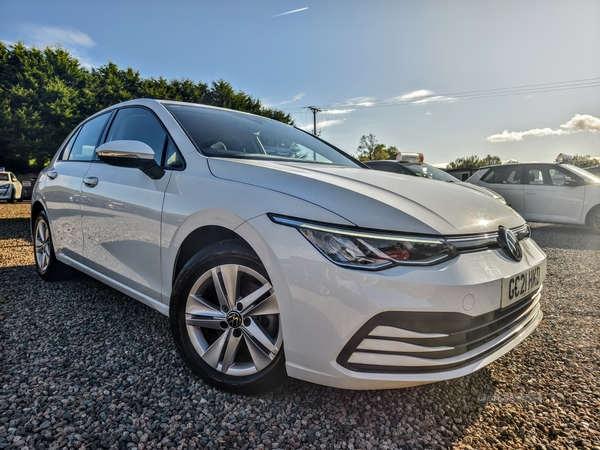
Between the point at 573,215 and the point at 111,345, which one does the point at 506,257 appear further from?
the point at 573,215

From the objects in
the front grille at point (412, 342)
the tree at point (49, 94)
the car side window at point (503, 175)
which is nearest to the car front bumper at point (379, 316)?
the front grille at point (412, 342)

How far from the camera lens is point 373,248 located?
1479 mm

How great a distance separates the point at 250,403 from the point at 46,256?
3.06m

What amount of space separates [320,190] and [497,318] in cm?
93

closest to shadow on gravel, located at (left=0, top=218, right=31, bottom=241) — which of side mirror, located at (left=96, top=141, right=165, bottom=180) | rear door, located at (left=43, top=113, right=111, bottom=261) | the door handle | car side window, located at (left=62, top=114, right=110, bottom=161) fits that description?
rear door, located at (left=43, top=113, right=111, bottom=261)

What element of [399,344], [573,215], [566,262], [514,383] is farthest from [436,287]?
[573,215]

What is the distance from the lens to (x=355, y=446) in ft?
4.98

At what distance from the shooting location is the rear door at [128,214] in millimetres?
2199

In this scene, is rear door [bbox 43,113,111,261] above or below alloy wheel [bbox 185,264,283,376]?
above

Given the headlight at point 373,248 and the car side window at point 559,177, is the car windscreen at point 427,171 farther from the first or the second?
the headlight at point 373,248

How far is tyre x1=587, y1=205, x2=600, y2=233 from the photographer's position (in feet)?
24.9

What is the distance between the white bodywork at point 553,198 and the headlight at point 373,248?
26.2 ft

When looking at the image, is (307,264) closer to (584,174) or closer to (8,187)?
(584,174)

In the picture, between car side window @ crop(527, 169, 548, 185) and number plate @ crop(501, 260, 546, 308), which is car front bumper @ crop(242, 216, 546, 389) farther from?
car side window @ crop(527, 169, 548, 185)
